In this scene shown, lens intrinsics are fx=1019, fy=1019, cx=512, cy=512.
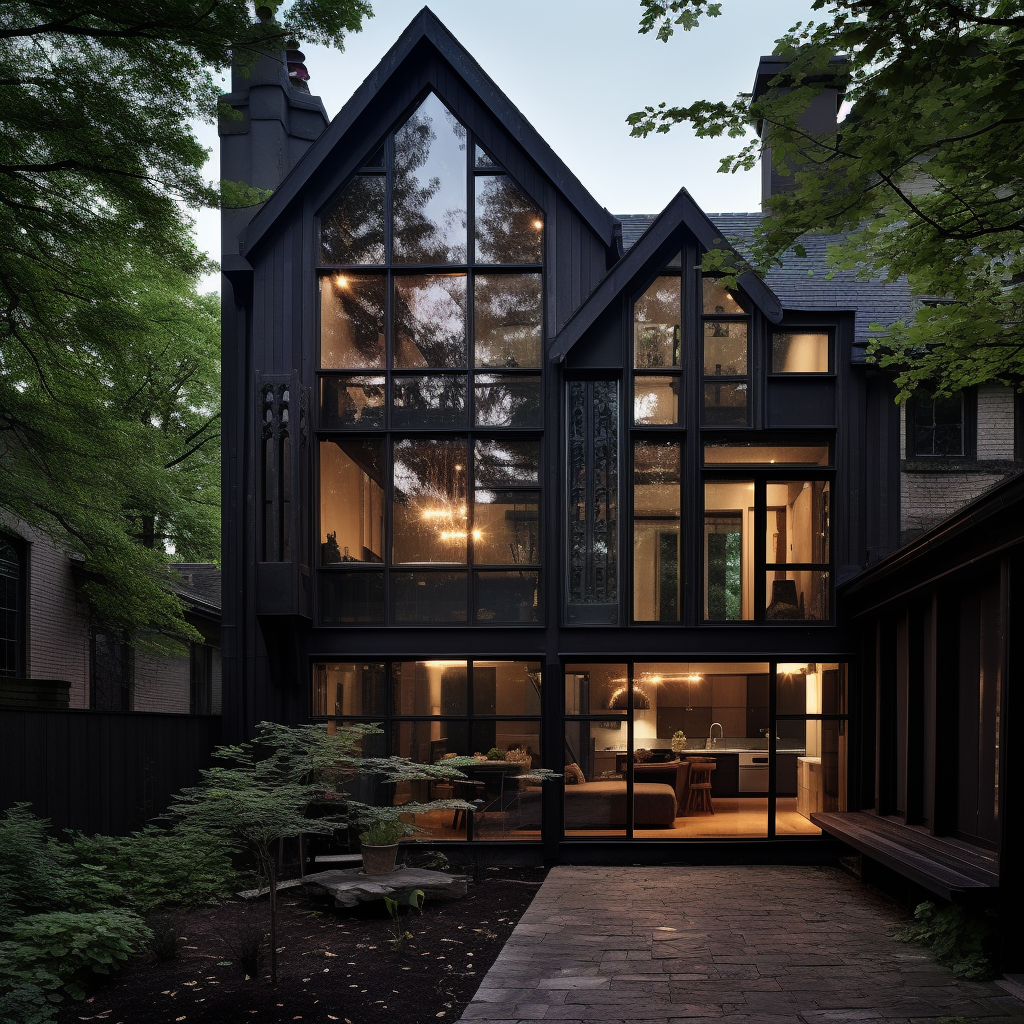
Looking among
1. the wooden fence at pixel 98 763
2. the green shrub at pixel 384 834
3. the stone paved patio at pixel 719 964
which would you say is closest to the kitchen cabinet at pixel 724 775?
the stone paved patio at pixel 719 964

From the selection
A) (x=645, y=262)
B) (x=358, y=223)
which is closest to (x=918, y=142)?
(x=645, y=262)

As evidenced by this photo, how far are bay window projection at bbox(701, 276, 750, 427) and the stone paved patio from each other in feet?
20.3

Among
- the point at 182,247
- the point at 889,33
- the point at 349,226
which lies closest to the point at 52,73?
the point at 182,247

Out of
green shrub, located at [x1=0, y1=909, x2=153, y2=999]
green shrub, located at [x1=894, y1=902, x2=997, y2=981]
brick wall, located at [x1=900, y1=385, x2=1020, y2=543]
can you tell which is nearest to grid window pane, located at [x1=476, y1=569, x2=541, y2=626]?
brick wall, located at [x1=900, y1=385, x2=1020, y2=543]

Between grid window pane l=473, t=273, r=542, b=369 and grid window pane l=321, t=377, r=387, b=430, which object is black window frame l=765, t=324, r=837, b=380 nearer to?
grid window pane l=473, t=273, r=542, b=369

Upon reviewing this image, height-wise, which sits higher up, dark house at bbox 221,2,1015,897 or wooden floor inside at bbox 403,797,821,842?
dark house at bbox 221,2,1015,897

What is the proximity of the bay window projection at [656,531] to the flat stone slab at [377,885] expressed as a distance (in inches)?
183

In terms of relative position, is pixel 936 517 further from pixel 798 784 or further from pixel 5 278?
pixel 5 278

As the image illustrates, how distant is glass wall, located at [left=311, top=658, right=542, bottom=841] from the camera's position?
13812mm

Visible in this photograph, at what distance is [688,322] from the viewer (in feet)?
46.4

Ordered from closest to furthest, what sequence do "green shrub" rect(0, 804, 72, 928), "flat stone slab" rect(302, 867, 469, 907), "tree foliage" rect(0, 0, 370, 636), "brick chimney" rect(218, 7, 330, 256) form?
"green shrub" rect(0, 804, 72, 928) → "tree foliage" rect(0, 0, 370, 636) → "flat stone slab" rect(302, 867, 469, 907) → "brick chimney" rect(218, 7, 330, 256)

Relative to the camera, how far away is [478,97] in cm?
1425

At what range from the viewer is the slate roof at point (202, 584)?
73.5 feet

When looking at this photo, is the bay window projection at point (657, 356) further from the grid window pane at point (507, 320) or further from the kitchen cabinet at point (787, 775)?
the kitchen cabinet at point (787, 775)
